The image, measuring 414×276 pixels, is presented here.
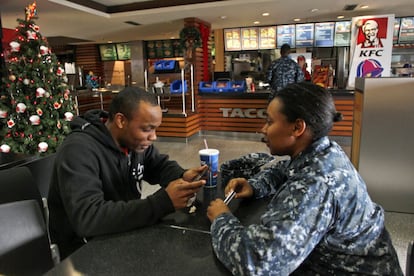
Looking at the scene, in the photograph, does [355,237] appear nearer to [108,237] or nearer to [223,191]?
[223,191]

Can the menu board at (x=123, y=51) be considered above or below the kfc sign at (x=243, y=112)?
above

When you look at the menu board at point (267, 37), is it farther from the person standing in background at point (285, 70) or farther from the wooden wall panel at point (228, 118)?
the person standing in background at point (285, 70)

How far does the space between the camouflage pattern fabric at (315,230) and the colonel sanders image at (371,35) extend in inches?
192

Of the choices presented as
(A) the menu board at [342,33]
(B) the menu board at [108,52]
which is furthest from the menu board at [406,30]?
(B) the menu board at [108,52]

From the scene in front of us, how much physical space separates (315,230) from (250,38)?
7932 millimetres

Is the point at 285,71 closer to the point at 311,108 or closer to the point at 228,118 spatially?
the point at 228,118

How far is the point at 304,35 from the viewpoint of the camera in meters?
7.72

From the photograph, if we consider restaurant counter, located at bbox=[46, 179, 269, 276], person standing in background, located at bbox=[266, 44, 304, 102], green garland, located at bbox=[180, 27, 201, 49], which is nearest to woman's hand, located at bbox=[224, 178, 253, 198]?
restaurant counter, located at bbox=[46, 179, 269, 276]

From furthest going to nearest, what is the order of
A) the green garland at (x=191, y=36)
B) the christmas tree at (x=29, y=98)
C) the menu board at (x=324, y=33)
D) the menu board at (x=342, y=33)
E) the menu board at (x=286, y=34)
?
the menu board at (x=286, y=34), the menu board at (x=324, y=33), the menu board at (x=342, y=33), the green garland at (x=191, y=36), the christmas tree at (x=29, y=98)

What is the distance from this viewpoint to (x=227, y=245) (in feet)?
2.85

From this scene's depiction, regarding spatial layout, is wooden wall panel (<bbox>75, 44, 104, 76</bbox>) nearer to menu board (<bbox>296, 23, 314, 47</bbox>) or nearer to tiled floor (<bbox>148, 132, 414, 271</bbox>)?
tiled floor (<bbox>148, 132, 414, 271</bbox>)

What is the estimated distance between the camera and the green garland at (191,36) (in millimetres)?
6332

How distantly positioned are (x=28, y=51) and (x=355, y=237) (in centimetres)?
378

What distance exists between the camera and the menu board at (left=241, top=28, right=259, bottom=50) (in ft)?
26.4
